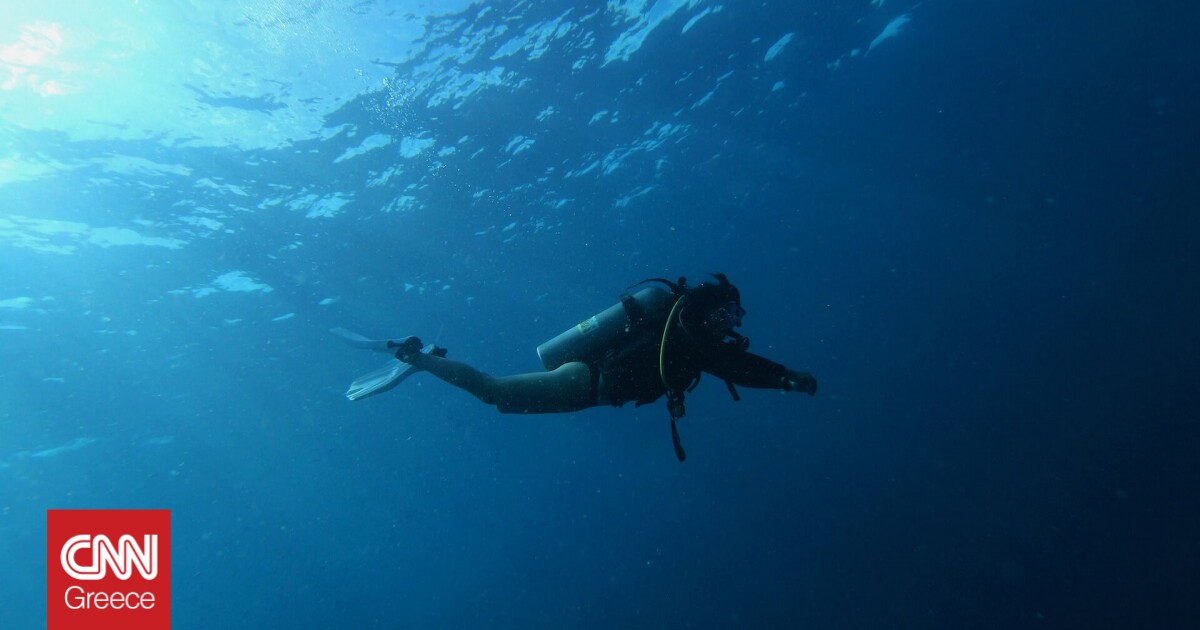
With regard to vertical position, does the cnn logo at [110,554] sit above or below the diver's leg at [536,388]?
below

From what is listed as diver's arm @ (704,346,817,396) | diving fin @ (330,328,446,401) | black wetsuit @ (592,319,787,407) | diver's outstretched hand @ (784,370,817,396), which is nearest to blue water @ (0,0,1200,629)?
diving fin @ (330,328,446,401)

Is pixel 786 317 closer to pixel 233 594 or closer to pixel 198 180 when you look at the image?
pixel 198 180

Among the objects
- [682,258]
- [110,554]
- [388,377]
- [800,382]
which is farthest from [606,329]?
[682,258]

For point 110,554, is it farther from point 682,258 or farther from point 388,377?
point 682,258

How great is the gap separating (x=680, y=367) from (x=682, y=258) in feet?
85.5

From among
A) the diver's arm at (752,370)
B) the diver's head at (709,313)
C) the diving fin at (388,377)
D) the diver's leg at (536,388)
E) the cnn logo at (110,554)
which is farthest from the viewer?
the cnn logo at (110,554)

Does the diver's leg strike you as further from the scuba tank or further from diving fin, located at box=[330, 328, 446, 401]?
diving fin, located at box=[330, 328, 446, 401]

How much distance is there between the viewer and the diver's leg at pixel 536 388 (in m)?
5.31

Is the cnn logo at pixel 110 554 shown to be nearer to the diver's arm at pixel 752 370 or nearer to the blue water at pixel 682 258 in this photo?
the blue water at pixel 682 258

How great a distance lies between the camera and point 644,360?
16.8 feet

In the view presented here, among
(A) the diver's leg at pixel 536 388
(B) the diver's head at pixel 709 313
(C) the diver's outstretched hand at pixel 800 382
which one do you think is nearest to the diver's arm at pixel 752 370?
(C) the diver's outstretched hand at pixel 800 382

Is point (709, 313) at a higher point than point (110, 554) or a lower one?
higher

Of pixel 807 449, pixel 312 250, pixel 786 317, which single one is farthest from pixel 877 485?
pixel 312 250

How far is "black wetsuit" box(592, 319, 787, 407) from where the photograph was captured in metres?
4.64
